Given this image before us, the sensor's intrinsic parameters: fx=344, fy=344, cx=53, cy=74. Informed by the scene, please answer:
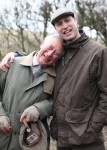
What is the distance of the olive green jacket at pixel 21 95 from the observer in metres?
3.61

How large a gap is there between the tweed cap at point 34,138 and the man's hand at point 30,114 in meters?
0.08

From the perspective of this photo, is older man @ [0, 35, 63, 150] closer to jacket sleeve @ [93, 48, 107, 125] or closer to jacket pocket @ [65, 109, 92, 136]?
jacket pocket @ [65, 109, 92, 136]

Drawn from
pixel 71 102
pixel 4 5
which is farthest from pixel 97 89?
pixel 4 5

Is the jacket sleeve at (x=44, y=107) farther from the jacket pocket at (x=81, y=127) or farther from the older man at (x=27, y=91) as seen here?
the jacket pocket at (x=81, y=127)

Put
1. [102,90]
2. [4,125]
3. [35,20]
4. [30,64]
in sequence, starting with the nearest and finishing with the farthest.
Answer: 1. [102,90]
2. [4,125]
3. [30,64]
4. [35,20]

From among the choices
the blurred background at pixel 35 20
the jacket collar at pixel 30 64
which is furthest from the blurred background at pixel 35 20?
the jacket collar at pixel 30 64

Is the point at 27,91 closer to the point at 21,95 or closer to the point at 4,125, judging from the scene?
the point at 21,95

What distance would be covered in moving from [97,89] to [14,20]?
8726mm

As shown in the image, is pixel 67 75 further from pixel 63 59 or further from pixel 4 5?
pixel 4 5

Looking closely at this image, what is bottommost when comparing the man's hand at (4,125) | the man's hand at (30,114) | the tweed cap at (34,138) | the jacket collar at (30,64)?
the tweed cap at (34,138)

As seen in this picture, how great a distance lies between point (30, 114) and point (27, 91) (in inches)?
10.6

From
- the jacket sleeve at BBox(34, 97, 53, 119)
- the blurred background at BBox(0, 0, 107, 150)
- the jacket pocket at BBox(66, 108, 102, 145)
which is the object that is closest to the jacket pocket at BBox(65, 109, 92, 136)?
the jacket pocket at BBox(66, 108, 102, 145)

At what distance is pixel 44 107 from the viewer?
3572 millimetres

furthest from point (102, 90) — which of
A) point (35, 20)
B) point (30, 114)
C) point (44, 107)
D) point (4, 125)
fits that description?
point (35, 20)
